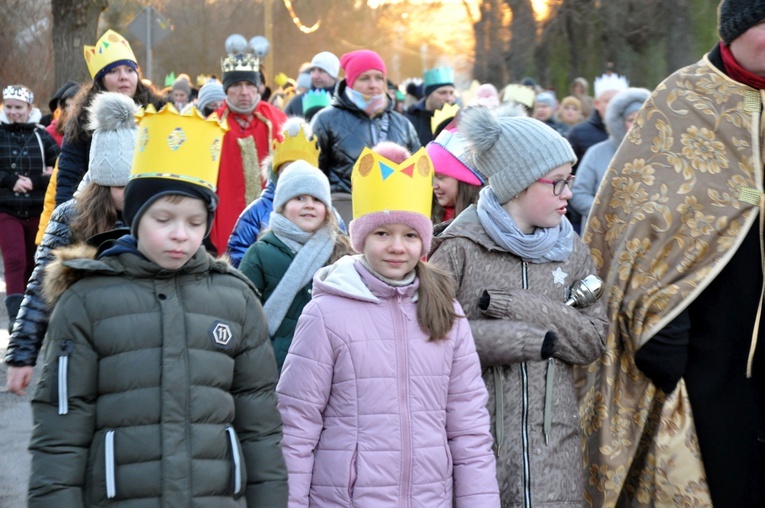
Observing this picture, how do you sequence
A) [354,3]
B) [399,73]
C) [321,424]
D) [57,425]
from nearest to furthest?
[57,425], [321,424], [354,3], [399,73]

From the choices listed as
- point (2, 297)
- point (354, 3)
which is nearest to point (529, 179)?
point (2, 297)

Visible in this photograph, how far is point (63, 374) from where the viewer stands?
3.44 metres

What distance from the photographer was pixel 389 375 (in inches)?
160

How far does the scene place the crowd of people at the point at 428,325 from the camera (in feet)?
11.7

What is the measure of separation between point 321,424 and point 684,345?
57.8 inches

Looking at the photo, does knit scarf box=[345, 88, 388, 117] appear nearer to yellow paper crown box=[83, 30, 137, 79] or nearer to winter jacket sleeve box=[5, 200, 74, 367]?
yellow paper crown box=[83, 30, 137, 79]

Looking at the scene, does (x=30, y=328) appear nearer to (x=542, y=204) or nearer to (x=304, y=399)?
(x=304, y=399)

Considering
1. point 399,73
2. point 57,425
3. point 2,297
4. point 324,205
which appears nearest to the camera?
point 57,425

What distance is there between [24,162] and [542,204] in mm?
7998

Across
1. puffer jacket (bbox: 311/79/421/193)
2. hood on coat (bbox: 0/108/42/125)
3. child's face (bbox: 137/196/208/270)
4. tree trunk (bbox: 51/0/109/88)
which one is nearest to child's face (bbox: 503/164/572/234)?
child's face (bbox: 137/196/208/270)

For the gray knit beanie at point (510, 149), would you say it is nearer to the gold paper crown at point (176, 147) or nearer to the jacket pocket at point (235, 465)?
the gold paper crown at point (176, 147)

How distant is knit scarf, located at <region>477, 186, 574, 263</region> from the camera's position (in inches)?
175

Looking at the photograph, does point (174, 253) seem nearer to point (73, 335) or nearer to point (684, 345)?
point (73, 335)

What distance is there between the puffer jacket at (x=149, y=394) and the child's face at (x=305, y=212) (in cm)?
196
